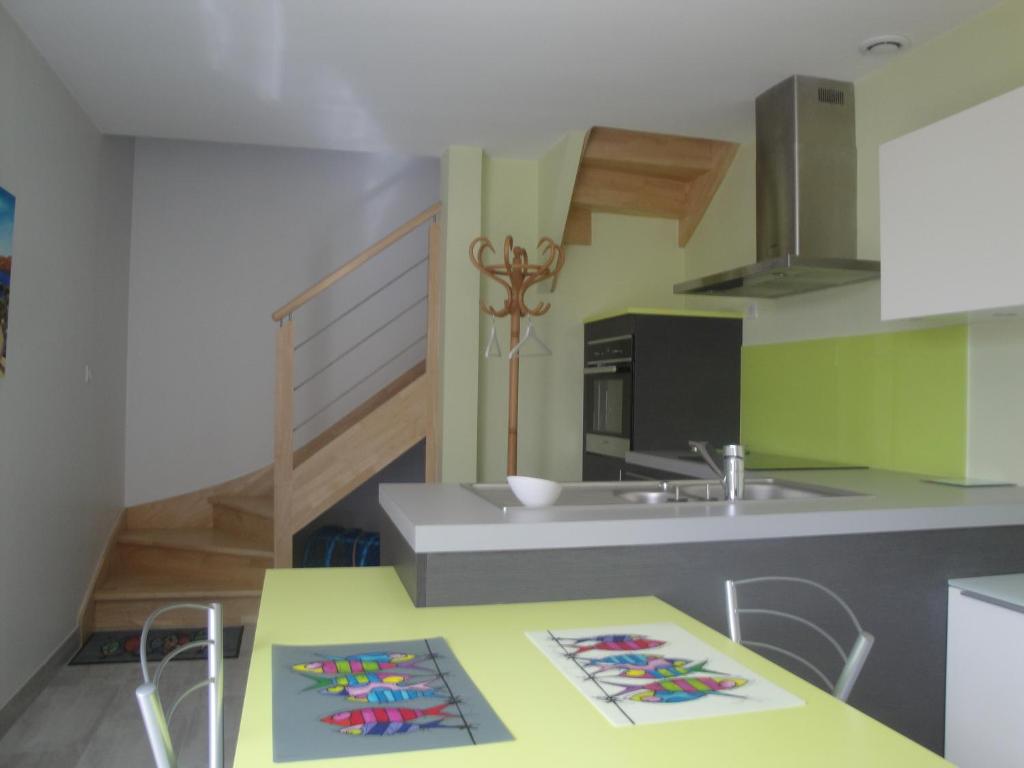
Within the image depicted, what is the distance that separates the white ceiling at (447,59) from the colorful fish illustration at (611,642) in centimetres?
207

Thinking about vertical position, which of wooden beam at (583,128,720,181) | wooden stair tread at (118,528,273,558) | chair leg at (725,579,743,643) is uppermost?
wooden beam at (583,128,720,181)

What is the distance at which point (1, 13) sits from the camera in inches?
109

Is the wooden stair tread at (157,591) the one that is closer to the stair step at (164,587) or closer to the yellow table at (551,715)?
the stair step at (164,587)

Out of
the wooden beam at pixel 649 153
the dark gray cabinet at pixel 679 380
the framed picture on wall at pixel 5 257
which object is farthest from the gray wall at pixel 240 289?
the framed picture on wall at pixel 5 257

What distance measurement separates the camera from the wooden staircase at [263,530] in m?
4.16

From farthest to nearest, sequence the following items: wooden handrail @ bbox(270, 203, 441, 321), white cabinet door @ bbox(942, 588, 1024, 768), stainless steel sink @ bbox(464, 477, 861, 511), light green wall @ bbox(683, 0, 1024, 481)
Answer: wooden handrail @ bbox(270, 203, 441, 321)
light green wall @ bbox(683, 0, 1024, 481)
stainless steel sink @ bbox(464, 477, 861, 511)
white cabinet door @ bbox(942, 588, 1024, 768)

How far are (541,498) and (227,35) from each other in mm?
2122

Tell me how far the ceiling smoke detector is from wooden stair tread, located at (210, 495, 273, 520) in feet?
11.7

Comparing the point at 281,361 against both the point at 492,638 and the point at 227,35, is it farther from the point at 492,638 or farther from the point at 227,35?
the point at 492,638

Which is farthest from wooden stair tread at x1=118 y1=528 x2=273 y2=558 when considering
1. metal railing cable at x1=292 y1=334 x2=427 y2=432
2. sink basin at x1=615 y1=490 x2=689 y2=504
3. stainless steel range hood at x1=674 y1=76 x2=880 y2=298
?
stainless steel range hood at x1=674 y1=76 x2=880 y2=298

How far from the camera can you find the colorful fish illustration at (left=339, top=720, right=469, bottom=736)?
1.08 metres

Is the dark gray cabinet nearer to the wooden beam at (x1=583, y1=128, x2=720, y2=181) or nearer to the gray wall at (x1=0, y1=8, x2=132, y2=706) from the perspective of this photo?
the wooden beam at (x1=583, y1=128, x2=720, y2=181)

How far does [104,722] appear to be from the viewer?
3023 mm

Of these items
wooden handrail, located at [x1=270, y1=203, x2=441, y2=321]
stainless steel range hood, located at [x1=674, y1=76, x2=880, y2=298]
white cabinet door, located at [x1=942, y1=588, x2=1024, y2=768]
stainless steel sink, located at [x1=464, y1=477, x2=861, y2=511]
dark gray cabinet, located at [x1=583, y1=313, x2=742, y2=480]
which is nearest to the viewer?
white cabinet door, located at [x1=942, y1=588, x2=1024, y2=768]
